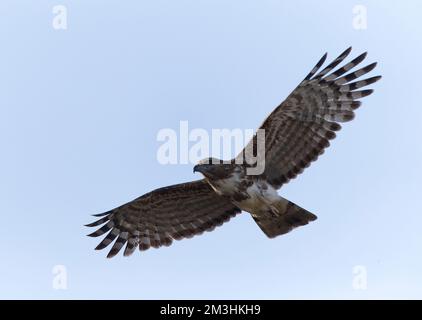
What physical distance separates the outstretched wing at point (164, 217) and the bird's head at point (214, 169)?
2.08 feet

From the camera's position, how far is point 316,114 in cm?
1238

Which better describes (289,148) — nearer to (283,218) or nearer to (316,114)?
(316,114)

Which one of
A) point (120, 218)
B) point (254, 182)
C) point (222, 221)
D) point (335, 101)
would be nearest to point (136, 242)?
point (120, 218)

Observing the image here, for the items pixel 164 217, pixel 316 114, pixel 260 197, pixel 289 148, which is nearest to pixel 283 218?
pixel 260 197

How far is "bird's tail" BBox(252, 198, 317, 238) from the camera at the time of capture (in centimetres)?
1219

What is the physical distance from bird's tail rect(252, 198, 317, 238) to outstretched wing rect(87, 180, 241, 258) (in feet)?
2.93

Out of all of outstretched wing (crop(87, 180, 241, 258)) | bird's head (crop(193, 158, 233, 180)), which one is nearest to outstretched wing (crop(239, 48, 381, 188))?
bird's head (crop(193, 158, 233, 180))

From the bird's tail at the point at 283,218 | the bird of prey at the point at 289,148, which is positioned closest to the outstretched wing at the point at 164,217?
the bird of prey at the point at 289,148

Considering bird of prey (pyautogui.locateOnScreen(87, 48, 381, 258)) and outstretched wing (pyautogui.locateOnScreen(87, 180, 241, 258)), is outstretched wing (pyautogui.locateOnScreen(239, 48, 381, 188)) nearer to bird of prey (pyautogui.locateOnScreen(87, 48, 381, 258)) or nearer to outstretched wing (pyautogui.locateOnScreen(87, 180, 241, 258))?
bird of prey (pyautogui.locateOnScreen(87, 48, 381, 258))

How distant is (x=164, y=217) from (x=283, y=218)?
205cm
